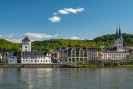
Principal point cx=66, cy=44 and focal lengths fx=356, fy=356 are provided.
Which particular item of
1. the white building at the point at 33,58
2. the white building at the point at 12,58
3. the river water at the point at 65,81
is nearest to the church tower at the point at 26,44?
the white building at the point at 33,58

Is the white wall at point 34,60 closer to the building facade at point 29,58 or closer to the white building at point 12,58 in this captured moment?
the building facade at point 29,58

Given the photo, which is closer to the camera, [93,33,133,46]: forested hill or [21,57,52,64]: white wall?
[21,57,52,64]: white wall

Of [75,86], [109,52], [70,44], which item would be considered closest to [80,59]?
[109,52]

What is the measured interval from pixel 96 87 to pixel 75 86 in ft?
7.74

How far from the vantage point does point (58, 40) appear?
146125 millimetres

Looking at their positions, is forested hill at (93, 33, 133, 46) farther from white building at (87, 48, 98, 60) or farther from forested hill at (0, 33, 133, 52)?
white building at (87, 48, 98, 60)

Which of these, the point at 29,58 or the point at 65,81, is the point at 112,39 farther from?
the point at 65,81

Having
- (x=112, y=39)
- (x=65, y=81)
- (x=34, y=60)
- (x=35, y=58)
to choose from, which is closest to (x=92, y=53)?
(x=35, y=58)

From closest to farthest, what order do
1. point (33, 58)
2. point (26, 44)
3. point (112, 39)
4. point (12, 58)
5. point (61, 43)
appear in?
point (12, 58) → point (33, 58) → point (26, 44) → point (61, 43) → point (112, 39)

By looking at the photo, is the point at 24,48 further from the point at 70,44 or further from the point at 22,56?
the point at 70,44

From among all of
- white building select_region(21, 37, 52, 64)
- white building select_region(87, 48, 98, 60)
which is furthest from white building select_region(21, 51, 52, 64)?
white building select_region(87, 48, 98, 60)

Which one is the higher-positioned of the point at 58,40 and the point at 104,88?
the point at 58,40

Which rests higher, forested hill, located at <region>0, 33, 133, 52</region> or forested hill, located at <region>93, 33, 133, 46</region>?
forested hill, located at <region>93, 33, 133, 46</region>

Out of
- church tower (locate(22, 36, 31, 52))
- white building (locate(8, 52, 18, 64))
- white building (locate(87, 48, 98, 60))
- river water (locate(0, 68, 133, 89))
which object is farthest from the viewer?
white building (locate(87, 48, 98, 60))
